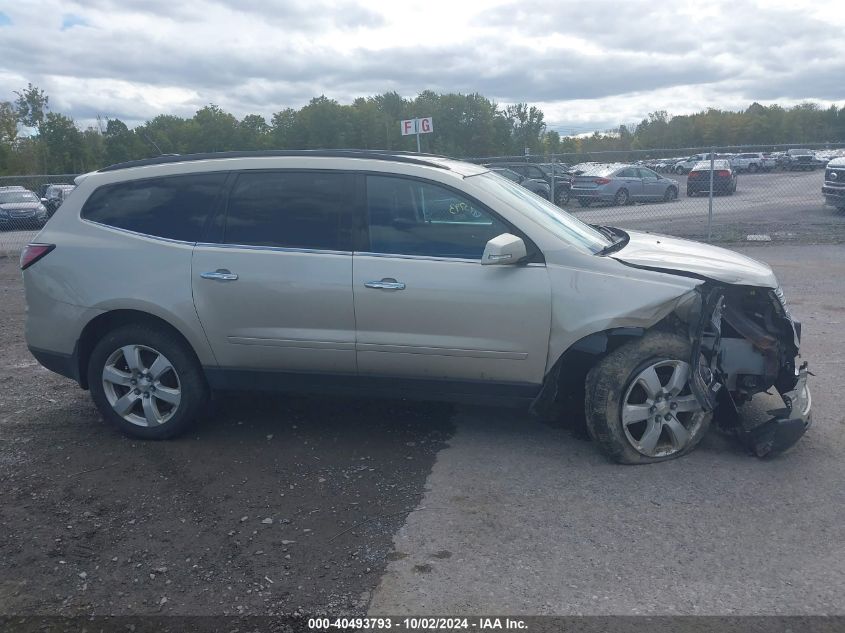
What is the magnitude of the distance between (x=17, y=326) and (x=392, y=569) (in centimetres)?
733

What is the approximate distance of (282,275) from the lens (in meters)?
5.12

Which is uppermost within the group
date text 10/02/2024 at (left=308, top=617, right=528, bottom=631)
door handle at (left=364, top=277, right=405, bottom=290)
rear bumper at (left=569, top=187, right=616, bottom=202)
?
door handle at (left=364, top=277, right=405, bottom=290)

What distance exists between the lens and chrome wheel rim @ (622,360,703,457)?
4.84 m

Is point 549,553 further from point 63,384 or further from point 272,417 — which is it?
point 63,384

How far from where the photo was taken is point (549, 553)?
3898 millimetres

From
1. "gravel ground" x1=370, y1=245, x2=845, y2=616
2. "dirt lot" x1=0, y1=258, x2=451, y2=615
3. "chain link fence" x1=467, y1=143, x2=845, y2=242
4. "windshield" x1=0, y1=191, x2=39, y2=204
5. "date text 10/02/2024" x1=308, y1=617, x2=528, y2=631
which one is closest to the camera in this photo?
"date text 10/02/2024" x1=308, y1=617, x2=528, y2=631

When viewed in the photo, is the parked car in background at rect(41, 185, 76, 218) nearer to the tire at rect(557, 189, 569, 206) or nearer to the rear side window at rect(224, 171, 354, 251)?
the tire at rect(557, 189, 569, 206)

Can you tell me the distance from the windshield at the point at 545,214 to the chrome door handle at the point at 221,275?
1.67m

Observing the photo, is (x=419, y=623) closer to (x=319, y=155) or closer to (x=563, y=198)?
(x=319, y=155)

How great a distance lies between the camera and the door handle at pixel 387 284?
4.96m

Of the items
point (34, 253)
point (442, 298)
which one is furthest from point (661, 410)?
point (34, 253)

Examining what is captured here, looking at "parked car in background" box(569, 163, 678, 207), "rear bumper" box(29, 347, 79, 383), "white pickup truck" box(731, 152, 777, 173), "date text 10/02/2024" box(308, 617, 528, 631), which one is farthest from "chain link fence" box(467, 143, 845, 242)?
"date text 10/02/2024" box(308, 617, 528, 631)

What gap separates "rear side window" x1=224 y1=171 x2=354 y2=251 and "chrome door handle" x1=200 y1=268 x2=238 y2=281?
0.22 meters

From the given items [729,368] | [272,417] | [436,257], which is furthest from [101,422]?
[729,368]
